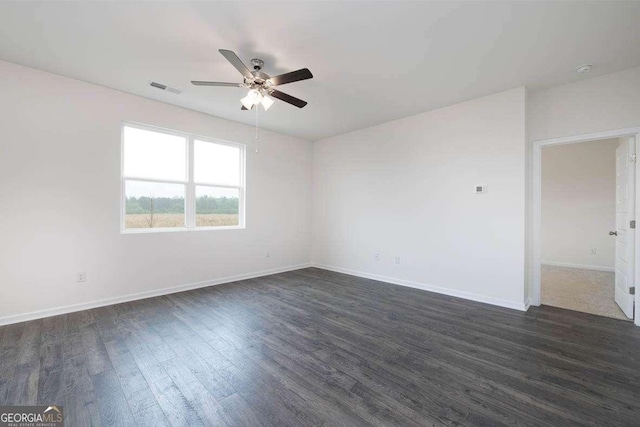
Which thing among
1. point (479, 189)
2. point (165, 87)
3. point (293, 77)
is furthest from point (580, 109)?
point (165, 87)

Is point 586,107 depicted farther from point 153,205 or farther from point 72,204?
point 72,204

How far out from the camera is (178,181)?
4.14 metres

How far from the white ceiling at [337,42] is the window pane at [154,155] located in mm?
666

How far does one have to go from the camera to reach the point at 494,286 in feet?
11.6

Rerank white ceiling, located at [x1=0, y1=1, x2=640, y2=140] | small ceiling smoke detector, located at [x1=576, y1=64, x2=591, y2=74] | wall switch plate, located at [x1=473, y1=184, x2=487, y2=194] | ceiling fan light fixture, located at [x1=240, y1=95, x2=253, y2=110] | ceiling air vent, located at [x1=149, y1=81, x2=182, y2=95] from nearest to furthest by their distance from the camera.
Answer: white ceiling, located at [x1=0, y1=1, x2=640, y2=140] < ceiling fan light fixture, located at [x1=240, y1=95, x2=253, y2=110] < small ceiling smoke detector, located at [x1=576, y1=64, x2=591, y2=74] < ceiling air vent, located at [x1=149, y1=81, x2=182, y2=95] < wall switch plate, located at [x1=473, y1=184, x2=487, y2=194]

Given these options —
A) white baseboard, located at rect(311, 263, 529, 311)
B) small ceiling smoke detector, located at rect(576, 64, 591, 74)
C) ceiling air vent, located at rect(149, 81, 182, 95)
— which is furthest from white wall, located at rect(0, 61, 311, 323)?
small ceiling smoke detector, located at rect(576, 64, 591, 74)

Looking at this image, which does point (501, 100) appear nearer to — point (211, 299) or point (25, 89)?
point (211, 299)

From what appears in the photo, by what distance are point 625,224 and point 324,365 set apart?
13.2 feet

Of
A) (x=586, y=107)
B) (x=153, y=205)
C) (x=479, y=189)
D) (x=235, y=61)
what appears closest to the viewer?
(x=235, y=61)

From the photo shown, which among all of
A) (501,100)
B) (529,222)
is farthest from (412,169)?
(529,222)

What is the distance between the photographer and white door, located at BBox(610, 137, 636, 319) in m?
3.00

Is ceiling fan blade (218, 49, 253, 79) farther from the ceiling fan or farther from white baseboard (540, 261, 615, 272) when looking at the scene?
white baseboard (540, 261, 615, 272)

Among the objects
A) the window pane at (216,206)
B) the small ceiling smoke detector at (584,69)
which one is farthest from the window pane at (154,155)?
the small ceiling smoke detector at (584,69)

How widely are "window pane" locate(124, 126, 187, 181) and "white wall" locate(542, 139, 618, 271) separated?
7336mm
